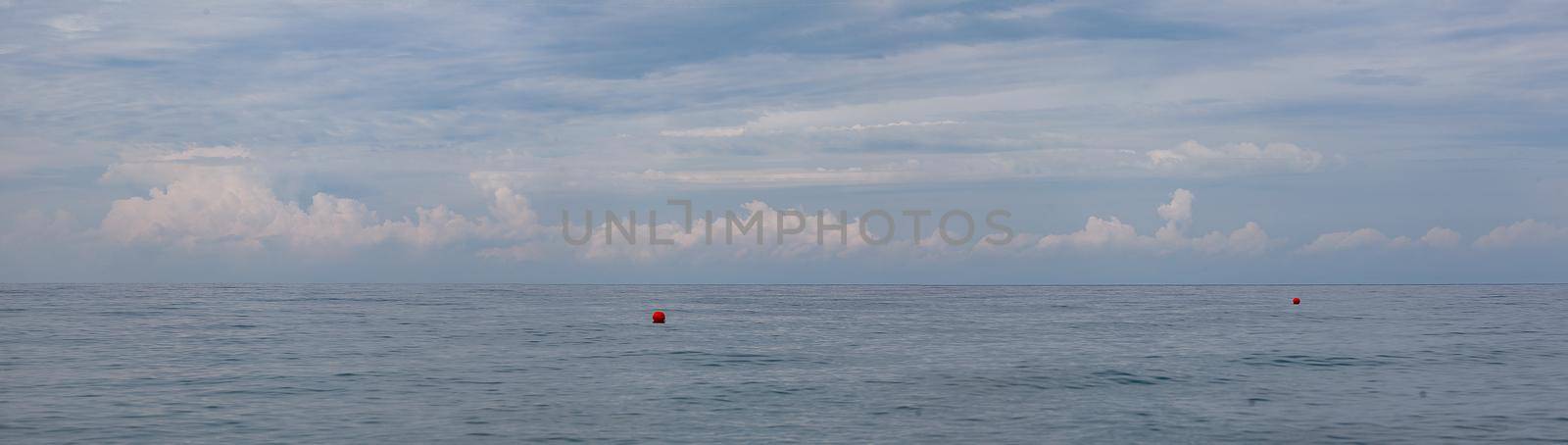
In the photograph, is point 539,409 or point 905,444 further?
point 539,409

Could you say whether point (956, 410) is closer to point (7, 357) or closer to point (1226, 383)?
point (1226, 383)

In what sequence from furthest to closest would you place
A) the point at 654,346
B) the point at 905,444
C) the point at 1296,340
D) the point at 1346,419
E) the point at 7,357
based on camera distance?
the point at 1296,340 → the point at 654,346 → the point at 7,357 → the point at 1346,419 → the point at 905,444

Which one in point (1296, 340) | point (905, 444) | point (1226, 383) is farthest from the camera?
point (1296, 340)

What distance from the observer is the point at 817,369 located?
41.6 metres

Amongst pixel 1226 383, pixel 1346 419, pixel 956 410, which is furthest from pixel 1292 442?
pixel 1226 383

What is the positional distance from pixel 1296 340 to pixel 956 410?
36.5m

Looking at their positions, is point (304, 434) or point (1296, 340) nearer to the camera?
point (304, 434)

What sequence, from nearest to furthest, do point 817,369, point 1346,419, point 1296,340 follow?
point 1346,419, point 817,369, point 1296,340

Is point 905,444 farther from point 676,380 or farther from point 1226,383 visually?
point 1226,383

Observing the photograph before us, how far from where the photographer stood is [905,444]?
25.3 meters

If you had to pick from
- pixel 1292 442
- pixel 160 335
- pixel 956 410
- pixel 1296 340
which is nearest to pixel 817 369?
pixel 956 410

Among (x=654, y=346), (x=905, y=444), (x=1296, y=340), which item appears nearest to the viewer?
(x=905, y=444)

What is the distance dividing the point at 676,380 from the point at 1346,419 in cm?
2007

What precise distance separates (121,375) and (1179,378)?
36.1 meters
